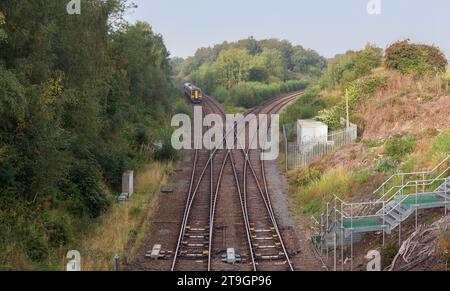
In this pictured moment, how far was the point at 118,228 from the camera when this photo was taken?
2000cm

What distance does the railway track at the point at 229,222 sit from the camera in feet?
56.6

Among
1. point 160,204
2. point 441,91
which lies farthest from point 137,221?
point 441,91

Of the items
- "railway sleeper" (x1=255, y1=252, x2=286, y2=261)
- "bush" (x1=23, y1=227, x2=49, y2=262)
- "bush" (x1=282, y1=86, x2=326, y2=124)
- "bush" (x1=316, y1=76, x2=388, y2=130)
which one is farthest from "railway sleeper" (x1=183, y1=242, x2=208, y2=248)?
"bush" (x1=282, y1=86, x2=326, y2=124)

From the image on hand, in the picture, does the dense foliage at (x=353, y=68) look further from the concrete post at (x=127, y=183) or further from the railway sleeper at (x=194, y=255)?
the railway sleeper at (x=194, y=255)

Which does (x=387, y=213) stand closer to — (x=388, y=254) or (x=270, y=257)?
(x=388, y=254)

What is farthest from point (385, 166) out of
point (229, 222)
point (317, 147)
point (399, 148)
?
point (317, 147)

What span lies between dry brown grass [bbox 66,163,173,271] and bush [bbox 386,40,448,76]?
22.7m

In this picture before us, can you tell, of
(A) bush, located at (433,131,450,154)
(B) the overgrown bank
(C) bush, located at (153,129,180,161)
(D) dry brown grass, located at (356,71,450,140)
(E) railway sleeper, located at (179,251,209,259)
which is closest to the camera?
(E) railway sleeper, located at (179,251,209,259)

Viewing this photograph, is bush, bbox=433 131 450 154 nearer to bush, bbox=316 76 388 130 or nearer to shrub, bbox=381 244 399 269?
shrub, bbox=381 244 399 269

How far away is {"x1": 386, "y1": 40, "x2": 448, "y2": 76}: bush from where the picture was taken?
41.6 m

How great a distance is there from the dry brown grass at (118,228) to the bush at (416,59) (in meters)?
22.7

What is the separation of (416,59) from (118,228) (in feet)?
96.9

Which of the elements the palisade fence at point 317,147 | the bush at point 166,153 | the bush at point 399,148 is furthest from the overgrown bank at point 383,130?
the bush at point 166,153
